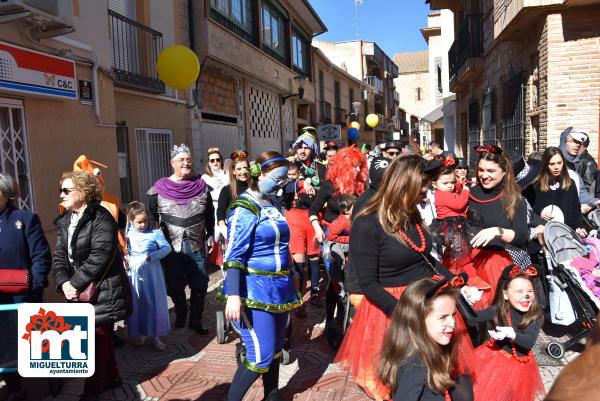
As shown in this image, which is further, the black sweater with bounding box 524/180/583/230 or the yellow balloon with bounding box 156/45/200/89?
the yellow balloon with bounding box 156/45/200/89

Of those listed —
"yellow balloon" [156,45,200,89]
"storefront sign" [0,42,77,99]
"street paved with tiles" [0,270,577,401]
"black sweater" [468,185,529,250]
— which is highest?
"yellow balloon" [156,45,200,89]

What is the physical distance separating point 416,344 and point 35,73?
531cm

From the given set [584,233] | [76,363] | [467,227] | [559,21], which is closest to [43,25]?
[76,363]

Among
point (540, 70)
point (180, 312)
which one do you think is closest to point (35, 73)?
point (180, 312)

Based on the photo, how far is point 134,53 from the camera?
30.3 feet

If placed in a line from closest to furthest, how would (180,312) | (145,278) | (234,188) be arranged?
(145,278), (180,312), (234,188)

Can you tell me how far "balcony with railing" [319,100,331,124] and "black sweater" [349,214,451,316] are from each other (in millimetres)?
23631

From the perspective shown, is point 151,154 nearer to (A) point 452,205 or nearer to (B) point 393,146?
(B) point 393,146

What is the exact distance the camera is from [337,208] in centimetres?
505

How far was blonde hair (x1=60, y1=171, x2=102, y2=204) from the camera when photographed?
144 inches

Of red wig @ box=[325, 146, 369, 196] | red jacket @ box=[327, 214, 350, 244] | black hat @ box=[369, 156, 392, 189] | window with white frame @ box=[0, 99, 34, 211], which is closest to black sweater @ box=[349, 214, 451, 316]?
black hat @ box=[369, 156, 392, 189]

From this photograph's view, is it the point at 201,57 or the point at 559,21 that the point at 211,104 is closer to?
the point at 201,57

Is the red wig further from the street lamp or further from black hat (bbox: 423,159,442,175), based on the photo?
the street lamp

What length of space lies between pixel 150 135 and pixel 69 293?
20.9 ft
